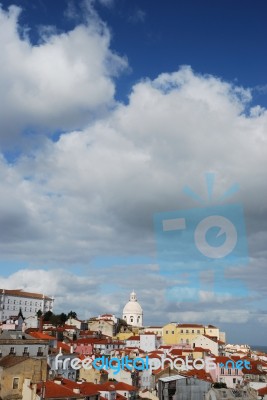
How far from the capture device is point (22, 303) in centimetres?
15838

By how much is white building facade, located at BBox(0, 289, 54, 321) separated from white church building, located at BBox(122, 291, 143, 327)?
96.2 feet

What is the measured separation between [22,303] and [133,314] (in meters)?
37.8

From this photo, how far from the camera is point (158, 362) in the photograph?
255 ft

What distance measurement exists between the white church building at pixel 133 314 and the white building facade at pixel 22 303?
96.2ft

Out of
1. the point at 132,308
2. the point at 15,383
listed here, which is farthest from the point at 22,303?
the point at 15,383

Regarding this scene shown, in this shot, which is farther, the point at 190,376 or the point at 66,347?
the point at 66,347

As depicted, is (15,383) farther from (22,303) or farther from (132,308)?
(132,308)

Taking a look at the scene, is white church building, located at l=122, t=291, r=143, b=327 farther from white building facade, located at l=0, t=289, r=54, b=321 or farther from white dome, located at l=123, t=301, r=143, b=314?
white building facade, located at l=0, t=289, r=54, b=321

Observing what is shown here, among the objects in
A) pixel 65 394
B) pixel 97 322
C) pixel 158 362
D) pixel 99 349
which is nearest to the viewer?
pixel 65 394

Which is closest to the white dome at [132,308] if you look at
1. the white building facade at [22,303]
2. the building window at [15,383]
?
the white building facade at [22,303]

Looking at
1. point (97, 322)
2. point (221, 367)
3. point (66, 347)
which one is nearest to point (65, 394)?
point (66, 347)

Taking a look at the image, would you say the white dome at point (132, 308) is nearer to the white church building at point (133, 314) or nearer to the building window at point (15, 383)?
the white church building at point (133, 314)

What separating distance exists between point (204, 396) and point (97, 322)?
70.6 m

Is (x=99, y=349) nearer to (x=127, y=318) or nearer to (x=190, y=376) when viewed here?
(x=190, y=376)
